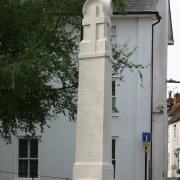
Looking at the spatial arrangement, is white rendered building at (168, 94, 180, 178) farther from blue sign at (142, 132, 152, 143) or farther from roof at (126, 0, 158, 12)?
blue sign at (142, 132, 152, 143)

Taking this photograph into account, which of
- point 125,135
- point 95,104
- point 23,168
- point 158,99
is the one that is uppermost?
point 158,99

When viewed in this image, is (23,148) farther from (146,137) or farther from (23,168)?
(146,137)

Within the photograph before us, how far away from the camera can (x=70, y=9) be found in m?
19.0

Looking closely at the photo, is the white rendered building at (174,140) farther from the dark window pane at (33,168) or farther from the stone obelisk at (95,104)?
the stone obelisk at (95,104)

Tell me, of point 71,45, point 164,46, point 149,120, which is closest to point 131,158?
point 149,120

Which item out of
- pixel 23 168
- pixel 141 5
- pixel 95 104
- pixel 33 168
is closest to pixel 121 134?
pixel 33 168

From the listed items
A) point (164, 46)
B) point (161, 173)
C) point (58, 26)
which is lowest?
point (161, 173)

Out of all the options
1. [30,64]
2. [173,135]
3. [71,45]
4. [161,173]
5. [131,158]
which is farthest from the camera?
[173,135]

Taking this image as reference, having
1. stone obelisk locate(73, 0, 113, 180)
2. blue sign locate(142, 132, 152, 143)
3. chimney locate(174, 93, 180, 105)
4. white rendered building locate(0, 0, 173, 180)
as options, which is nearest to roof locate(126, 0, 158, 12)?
white rendered building locate(0, 0, 173, 180)

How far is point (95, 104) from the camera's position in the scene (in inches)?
594

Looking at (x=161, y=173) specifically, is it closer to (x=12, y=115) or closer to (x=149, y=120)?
(x=149, y=120)

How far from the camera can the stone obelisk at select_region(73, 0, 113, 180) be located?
14938 mm

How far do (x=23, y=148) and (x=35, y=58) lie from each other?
13.5 m

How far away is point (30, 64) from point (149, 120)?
535 inches
